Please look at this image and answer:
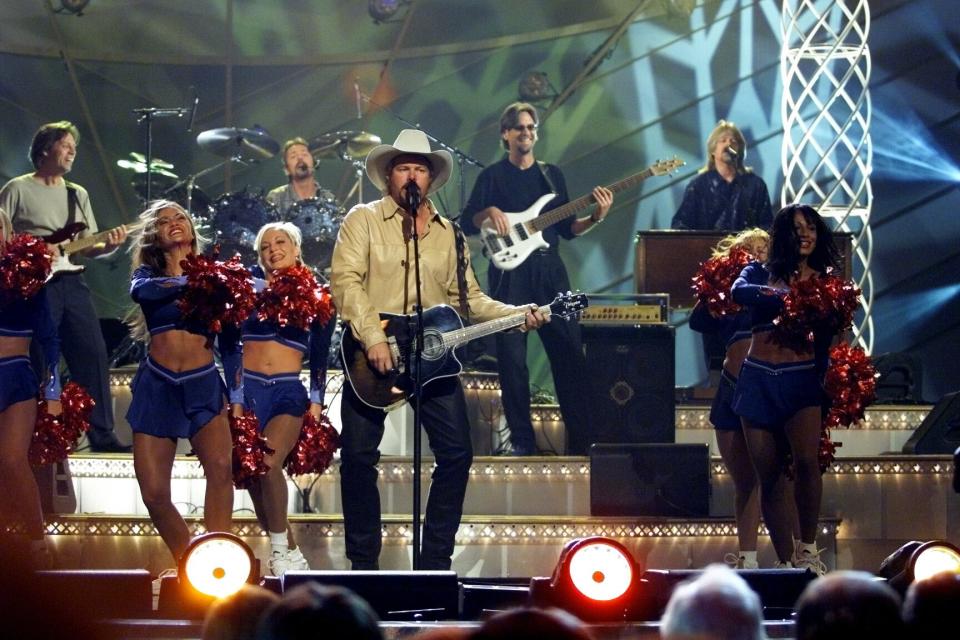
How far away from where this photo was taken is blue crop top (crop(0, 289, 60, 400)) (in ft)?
22.4

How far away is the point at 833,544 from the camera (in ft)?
25.4

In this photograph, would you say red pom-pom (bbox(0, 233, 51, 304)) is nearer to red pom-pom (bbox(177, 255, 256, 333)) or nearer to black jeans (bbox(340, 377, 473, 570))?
red pom-pom (bbox(177, 255, 256, 333))

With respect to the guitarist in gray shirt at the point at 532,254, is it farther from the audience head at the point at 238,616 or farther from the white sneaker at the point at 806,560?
the audience head at the point at 238,616

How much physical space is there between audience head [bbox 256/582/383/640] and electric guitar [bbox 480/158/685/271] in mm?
6790

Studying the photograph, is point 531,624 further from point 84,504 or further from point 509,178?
point 509,178

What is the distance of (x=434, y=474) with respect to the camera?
22.4ft

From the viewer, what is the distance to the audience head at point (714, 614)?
2.67 metres

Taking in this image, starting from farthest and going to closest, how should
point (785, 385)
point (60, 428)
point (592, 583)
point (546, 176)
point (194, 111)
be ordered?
point (194, 111)
point (546, 176)
point (60, 428)
point (785, 385)
point (592, 583)

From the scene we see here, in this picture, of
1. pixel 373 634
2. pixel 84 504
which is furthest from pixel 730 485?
pixel 373 634

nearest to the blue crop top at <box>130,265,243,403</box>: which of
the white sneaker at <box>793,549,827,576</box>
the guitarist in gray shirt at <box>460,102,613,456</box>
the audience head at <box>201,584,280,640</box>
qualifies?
the white sneaker at <box>793,549,827,576</box>

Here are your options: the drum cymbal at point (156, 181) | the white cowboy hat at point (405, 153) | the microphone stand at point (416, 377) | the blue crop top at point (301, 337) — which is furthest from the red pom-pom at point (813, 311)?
the drum cymbal at point (156, 181)

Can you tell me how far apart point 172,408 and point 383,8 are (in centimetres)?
696

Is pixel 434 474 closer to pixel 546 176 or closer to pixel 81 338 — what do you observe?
pixel 81 338

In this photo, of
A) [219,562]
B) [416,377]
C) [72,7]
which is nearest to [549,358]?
[416,377]
